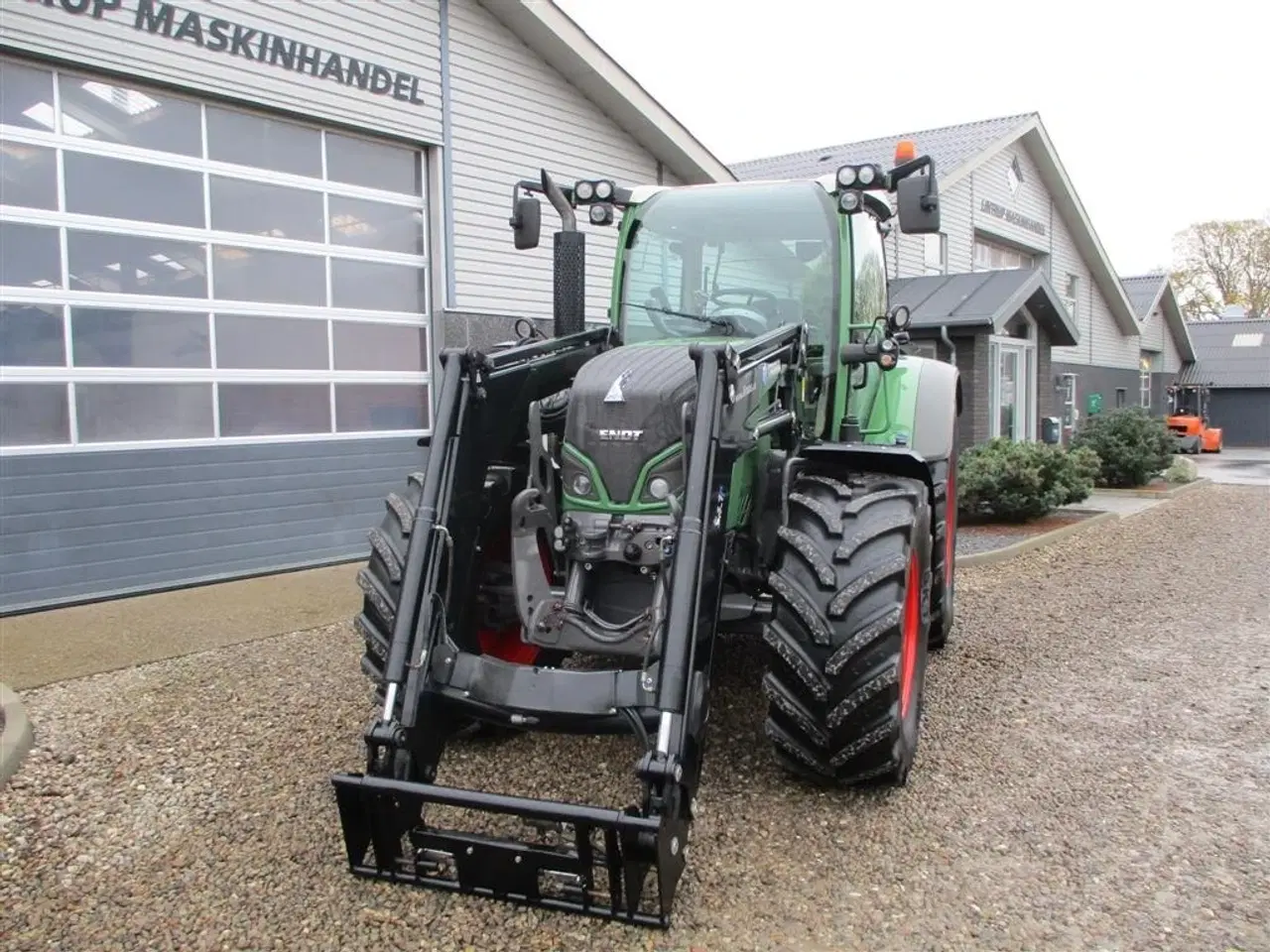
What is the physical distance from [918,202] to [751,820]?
8.62 feet

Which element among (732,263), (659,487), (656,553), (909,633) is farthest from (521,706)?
Result: (732,263)

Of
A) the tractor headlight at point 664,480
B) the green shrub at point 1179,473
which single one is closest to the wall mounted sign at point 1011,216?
the green shrub at point 1179,473

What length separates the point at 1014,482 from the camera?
10.7 m

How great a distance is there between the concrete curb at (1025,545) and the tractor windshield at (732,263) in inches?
190

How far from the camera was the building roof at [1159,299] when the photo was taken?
27.9 m

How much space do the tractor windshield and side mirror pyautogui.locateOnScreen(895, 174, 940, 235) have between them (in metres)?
0.35

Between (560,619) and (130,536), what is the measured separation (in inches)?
189

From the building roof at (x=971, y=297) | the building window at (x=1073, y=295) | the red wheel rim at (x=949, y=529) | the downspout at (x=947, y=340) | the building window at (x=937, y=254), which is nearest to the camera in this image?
the red wheel rim at (x=949, y=529)

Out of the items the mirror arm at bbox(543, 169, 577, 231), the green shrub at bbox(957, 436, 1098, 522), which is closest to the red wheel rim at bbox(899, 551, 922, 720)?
the mirror arm at bbox(543, 169, 577, 231)

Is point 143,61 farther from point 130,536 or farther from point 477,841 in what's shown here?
point 477,841

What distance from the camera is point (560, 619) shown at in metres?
3.73

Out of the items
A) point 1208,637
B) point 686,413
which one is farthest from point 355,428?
point 1208,637

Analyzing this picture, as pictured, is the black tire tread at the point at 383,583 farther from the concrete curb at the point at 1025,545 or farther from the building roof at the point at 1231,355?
the building roof at the point at 1231,355

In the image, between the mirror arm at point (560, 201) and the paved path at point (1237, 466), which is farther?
the paved path at point (1237, 466)
